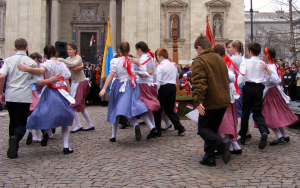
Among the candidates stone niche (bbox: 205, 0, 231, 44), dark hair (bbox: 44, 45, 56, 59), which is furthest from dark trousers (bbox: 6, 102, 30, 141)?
stone niche (bbox: 205, 0, 231, 44)

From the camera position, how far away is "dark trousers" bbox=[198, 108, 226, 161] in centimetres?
582

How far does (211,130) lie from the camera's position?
601 cm

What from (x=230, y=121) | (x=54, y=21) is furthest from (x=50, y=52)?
(x=54, y=21)

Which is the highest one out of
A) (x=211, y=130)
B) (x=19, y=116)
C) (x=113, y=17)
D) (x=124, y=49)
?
(x=113, y=17)

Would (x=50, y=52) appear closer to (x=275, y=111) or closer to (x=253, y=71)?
(x=253, y=71)

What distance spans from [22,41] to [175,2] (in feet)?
86.9

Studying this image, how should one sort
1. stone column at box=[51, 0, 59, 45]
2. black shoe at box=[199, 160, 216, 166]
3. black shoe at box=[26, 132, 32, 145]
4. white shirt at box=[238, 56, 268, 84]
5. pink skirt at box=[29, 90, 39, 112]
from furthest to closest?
stone column at box=[51, 0, 59, 45] < pink skirt at box=[29, 90, 39, 112] < black shoe at box=[26, 132, 32, 145] < white shirt at box=[238, 56, 268, 84] < black shoe at box=[199, 160, 216, 166]

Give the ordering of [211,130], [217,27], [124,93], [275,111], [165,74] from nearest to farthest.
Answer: [211,130], [275,111], [124,93], [165,74], [217,27]

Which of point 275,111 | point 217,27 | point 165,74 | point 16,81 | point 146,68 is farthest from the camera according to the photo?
point 217,27

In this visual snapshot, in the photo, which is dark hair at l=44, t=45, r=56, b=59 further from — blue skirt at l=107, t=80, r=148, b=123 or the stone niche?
the stone niche

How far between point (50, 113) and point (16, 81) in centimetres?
82

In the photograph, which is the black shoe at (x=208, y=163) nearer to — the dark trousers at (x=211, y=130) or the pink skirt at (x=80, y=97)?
the dark trousers at (x=211, y=130)

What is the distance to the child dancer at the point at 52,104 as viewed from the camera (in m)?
6.73

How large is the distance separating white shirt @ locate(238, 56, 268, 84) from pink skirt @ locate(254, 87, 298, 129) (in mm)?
556
